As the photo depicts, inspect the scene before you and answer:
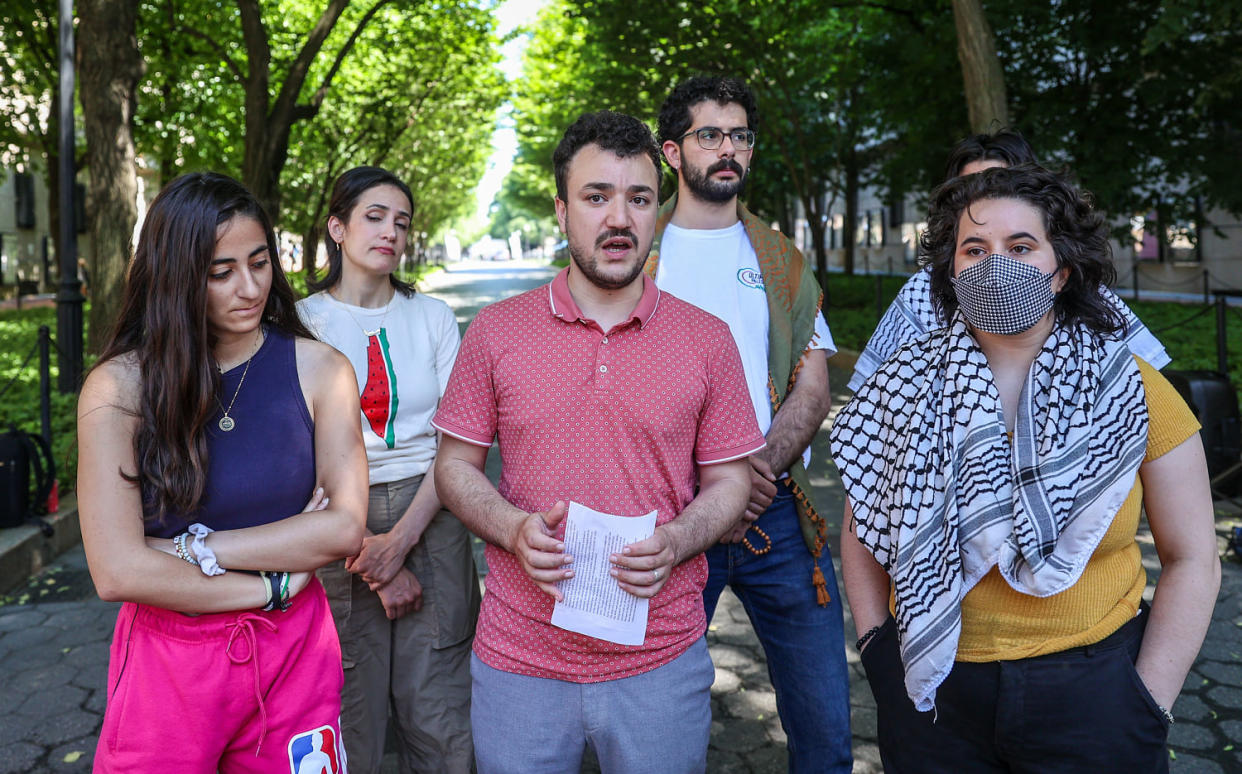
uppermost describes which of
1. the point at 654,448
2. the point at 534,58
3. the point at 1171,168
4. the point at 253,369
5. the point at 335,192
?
the point at 534,58

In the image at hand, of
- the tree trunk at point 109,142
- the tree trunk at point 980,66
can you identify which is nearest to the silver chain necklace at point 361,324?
the tree trunk at point 980,66

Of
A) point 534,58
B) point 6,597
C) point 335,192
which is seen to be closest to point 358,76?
point 534,58

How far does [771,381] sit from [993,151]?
3.59ft

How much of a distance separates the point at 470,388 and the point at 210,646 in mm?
816

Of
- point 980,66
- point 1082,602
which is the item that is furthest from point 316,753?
point 980,66

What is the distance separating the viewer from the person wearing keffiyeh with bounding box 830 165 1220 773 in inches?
81.5

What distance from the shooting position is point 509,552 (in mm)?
2338

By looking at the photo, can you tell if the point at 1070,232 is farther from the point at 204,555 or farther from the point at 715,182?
the point at 204,555

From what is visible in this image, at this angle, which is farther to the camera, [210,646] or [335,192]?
[335,192]

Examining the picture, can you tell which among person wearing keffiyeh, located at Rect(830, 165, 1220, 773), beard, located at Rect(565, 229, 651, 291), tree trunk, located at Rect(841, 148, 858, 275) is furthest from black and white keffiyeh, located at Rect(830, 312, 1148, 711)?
tree trunk, located at Rect(841, 148, 858, 275)

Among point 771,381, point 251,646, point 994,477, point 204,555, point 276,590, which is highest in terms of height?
point 771,381

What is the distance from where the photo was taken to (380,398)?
3.23 metres

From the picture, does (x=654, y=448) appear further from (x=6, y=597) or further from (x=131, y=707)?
(x=6, y=597)

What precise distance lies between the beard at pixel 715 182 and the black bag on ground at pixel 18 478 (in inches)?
211
